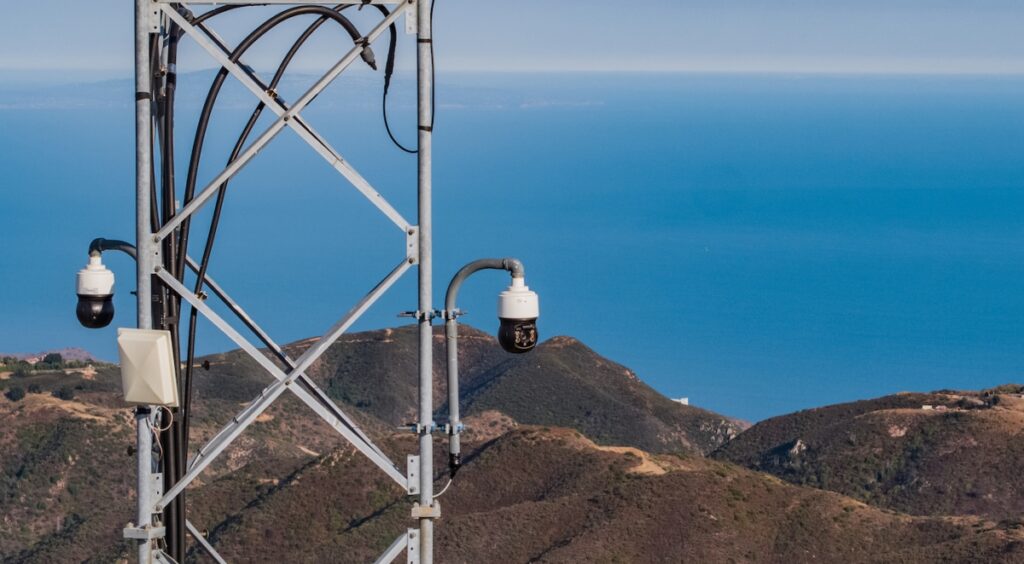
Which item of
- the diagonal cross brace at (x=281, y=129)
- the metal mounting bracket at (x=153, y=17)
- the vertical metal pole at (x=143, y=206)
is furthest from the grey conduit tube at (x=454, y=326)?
the metal mounting bracket at (x=153, y=17)

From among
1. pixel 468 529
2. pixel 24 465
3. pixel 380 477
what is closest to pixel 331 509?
pixel 380 477

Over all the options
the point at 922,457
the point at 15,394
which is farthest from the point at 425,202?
the point at 15,394

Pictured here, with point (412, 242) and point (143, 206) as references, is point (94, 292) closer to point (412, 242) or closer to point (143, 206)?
point (143, 206)

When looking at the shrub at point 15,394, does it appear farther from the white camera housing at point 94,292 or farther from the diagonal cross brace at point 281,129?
the diagonal cross brace at point 281,129

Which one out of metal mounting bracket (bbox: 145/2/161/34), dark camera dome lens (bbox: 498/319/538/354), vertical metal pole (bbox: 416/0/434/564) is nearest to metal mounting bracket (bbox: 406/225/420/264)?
vertical metal pole (bbox: 416/0/434/564)

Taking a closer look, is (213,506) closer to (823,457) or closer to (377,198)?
(823,457)
